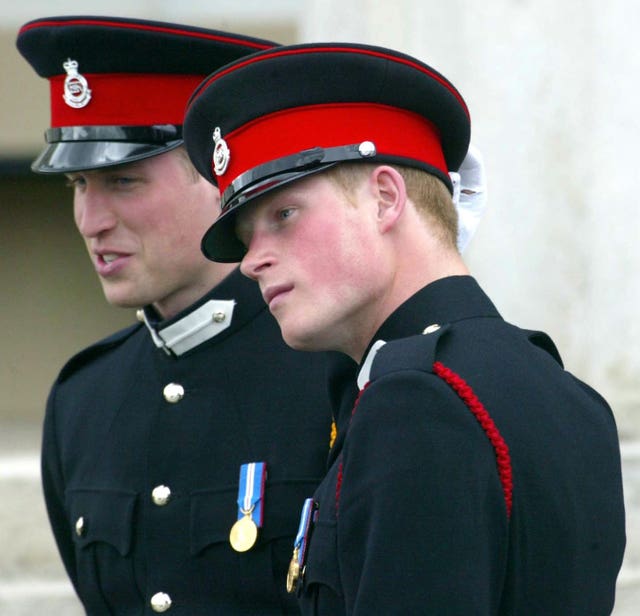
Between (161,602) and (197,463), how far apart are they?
279 mm

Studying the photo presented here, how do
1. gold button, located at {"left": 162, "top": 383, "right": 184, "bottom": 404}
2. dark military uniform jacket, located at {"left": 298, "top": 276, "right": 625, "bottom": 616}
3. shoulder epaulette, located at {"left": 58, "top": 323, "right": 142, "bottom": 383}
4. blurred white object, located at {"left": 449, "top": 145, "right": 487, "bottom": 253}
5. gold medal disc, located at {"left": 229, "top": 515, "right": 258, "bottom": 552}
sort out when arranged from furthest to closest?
shoulder epaulette, located at {"left": 58, "top": 323, "right": 142, "bottom": 383} → gold button, located at {"left": 162, "top": 383, "right": 184, "bottom": 404} → gold medal disc, located at {"left": 229, "top": 515, "right": 258, "bottom": 552} → blurred white object, located at {"left": 449, "top": 145, "right": 487, "bottom": 253} → dark military uniform jacket, located at {"left": 298, "top": 276, "right": 625, "bottom": 616}

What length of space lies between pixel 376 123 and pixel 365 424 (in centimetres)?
51

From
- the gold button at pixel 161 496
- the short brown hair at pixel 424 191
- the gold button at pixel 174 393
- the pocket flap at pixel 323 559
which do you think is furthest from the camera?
the gold button at pixel 174 393

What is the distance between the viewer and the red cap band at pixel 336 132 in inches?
84.4

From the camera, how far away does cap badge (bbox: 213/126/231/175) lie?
90.0 inches

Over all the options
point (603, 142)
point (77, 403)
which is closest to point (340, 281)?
point (77, 403)

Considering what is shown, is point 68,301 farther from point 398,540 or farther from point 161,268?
point 398,540

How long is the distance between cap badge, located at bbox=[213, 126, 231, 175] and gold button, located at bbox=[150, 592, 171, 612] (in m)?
0.89

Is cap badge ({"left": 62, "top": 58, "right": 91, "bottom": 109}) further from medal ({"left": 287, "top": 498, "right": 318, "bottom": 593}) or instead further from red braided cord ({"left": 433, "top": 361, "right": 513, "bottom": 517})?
red braided cord ({"left": 433, "top": 361, "right": 513, "bottom": 517})

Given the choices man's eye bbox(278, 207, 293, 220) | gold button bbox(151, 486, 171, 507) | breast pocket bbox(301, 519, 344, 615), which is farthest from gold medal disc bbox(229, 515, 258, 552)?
man's eye bbox(278, 207, 293, 220)

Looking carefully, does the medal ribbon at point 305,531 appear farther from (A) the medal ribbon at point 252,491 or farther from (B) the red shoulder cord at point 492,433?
(A) the medal ribbon at point 252,491

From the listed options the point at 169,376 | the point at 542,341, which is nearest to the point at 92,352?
the point at 169,376

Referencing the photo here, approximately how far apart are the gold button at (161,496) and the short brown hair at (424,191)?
90 cm

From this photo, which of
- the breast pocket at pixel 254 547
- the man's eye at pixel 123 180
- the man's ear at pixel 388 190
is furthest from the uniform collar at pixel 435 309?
the man's eye at pixel 123 180
